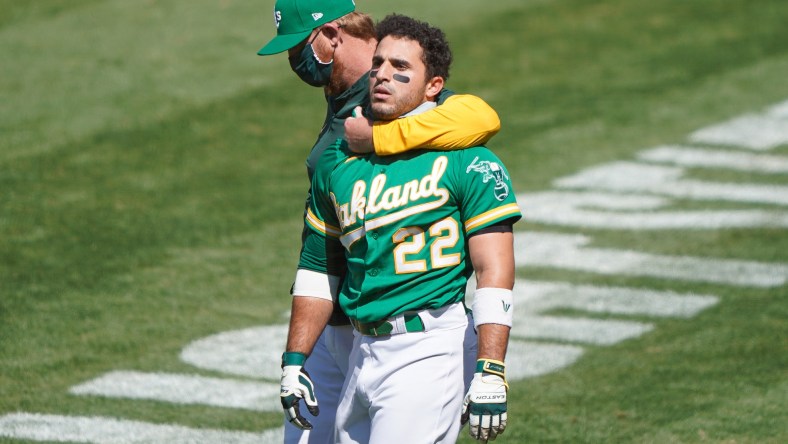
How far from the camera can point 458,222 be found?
4828 millimetres

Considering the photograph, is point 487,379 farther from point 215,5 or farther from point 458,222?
point 215,5

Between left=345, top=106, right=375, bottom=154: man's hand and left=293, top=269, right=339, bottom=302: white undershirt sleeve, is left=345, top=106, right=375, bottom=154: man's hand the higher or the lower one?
the higher one

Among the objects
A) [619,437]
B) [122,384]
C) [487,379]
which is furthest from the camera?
[122,384]

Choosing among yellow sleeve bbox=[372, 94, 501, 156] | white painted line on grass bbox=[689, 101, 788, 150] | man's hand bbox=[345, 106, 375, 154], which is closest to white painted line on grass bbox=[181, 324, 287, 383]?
man's hand bbox=[345, 106, 375, 154]

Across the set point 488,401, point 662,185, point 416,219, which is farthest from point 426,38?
point 662,185

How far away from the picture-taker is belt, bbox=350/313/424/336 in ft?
15.8

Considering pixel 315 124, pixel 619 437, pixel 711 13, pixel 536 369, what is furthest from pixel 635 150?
pixel 619 437

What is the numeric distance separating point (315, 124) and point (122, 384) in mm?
5550

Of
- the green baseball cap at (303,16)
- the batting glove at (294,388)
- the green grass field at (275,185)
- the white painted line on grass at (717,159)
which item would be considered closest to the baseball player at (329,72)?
the green baseball cap at (303,16)

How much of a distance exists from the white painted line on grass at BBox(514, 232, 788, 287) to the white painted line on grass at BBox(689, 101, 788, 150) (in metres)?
3.01

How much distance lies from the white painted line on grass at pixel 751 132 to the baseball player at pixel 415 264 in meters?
8.70

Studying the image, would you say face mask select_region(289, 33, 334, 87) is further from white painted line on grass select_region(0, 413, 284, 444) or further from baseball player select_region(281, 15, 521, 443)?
white painted line on grass select_region(0, 413, 284, 444)

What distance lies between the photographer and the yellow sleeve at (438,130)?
4.77 metres

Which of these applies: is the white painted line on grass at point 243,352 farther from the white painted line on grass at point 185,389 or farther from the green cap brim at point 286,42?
the green cap brim at point 286,42
